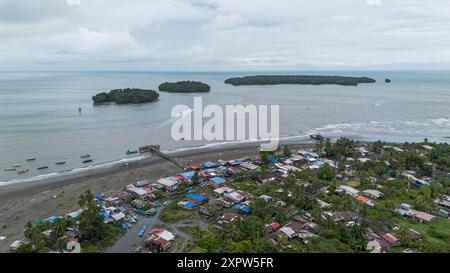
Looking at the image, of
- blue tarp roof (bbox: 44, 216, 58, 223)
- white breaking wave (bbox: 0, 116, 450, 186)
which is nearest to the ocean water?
white breaking wave (bbox: 0, 116, 450, 186)

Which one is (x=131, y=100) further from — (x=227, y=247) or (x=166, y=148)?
(x=227, y=247)

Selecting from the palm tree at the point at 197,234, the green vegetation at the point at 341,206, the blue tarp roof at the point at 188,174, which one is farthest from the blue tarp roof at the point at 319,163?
the palm tree at the point at 197,234

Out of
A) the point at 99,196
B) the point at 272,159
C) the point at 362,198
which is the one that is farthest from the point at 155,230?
the point at 272,159

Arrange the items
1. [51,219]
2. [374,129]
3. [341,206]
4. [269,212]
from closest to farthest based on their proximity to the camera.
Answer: [51,219], [269,212], [341,206], [374,129]

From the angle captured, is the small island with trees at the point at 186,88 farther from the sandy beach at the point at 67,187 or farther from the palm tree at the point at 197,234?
the palm tree at the point at 197,234

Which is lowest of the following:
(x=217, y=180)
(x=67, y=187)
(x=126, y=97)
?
(x=67, y=187)

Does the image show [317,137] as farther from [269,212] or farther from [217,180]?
[269,212]
